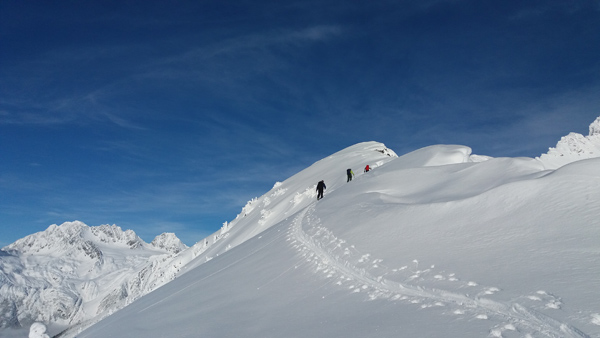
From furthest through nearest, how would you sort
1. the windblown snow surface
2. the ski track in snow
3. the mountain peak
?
the mountain peak < the windblown snow surface < the ski track in snow

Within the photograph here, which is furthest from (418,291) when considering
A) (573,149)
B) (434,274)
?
(573,149)

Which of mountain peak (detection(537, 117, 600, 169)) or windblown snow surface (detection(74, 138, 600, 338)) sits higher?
mountain peak (detection(537, 117, 600, 169))

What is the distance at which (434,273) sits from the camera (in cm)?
684

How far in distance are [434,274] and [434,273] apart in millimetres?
46

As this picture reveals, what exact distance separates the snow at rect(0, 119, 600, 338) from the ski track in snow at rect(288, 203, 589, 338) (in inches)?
0.9

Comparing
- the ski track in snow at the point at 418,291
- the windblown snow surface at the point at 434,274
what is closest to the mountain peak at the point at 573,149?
the windblown snow surface at the point at 434,274

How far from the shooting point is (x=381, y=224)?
11.4 metres

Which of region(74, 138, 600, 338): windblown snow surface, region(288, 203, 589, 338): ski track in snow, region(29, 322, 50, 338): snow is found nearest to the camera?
region(288, 203, 589, 338): ski track in snow

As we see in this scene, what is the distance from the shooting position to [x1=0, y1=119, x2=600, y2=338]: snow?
487cm

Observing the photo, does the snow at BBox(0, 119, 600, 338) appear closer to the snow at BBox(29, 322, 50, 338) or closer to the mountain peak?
the mountain peak

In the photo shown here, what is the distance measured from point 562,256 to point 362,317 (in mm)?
3354

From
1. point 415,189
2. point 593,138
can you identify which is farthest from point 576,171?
point 593,138

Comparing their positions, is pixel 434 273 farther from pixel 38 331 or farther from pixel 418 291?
pixel 38 331

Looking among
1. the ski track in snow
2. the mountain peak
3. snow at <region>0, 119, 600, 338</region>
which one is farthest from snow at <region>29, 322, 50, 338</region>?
the mountain peak
